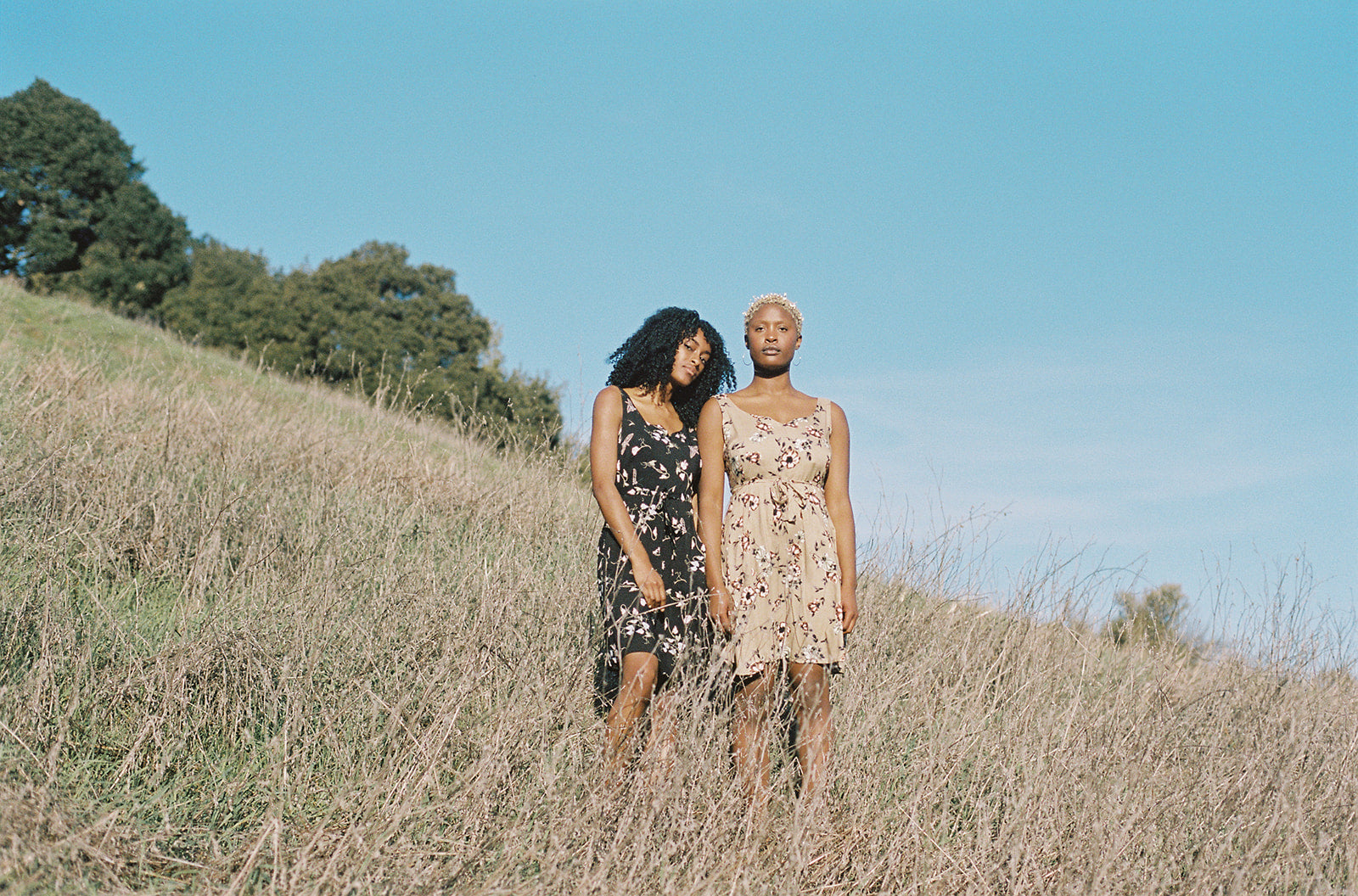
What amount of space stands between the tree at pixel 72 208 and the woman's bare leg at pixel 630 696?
3142cm

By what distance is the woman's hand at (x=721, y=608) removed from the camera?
3336 millimetres

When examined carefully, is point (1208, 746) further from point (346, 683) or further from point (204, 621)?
point (204, 621)

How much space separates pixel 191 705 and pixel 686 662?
1895 mm

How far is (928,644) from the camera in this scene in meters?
5.22

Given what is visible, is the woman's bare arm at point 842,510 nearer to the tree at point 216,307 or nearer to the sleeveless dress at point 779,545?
the sleeveless dress at point 779,545

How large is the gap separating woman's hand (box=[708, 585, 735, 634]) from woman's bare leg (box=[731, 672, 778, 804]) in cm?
23

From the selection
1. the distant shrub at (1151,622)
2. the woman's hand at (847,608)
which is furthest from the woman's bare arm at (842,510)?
the distant shrub at (1151,622)

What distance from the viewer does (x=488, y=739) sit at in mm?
3215

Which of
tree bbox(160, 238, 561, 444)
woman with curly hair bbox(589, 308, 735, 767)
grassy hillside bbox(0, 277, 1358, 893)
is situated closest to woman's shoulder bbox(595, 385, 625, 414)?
woman with curly hair bbox(589, 308, 735, 767)

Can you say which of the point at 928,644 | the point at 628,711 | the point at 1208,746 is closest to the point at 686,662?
the point at 628,711

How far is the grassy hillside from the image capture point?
2752 mm

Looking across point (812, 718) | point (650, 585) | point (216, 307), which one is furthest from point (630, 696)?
point (216, 307)

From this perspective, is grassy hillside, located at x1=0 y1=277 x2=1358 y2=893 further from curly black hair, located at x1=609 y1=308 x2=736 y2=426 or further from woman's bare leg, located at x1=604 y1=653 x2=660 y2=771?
curly black hair, located at x1=609 y1=308 x2=736 y2=426

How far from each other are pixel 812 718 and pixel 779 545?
0.65 meters
